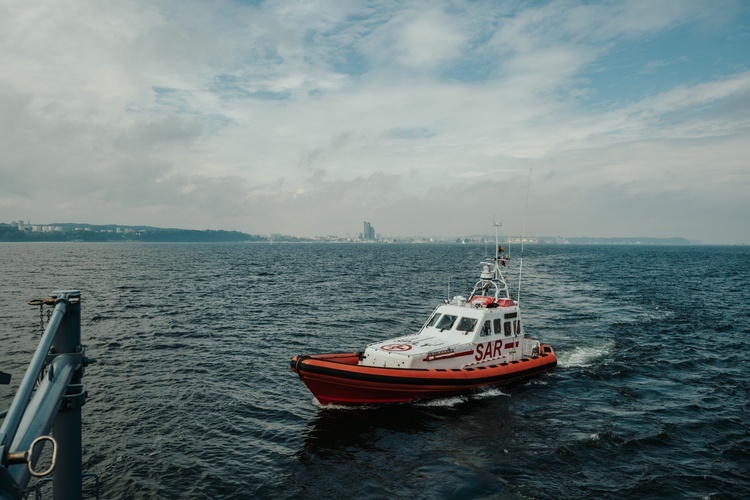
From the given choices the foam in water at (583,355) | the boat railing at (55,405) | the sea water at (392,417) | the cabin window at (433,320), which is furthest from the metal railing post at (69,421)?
the foam in water at (583,355)

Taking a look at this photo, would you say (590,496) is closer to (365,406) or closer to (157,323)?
(365,406)

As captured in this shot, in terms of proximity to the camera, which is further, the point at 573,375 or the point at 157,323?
the point at 157,323

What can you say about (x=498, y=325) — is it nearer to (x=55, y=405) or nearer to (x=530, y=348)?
(x=530, y=348)

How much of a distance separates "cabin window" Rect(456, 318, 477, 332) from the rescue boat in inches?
1.7

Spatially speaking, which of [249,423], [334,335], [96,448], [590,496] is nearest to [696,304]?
[334,335]

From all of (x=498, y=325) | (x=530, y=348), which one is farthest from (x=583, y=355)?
(x=498, y=325)

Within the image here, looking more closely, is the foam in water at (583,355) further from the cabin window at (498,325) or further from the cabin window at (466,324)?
the cabin window at (466,324)

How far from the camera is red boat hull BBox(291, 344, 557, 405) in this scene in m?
17.0

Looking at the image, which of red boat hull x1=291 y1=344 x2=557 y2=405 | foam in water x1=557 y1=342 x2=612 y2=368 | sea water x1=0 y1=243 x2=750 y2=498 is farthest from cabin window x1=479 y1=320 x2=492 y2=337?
foam in water x1=557 y1=342 x2=612 y2=368

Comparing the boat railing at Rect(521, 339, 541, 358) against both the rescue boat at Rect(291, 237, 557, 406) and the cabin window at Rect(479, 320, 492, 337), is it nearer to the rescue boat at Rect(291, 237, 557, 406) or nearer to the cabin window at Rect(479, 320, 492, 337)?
the rescue boat at Rect(291, 237, 557, 406)

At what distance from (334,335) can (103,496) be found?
18.4m

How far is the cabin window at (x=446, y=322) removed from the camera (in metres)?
21.0

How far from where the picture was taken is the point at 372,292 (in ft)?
165

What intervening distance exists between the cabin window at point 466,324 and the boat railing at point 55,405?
653 inches
